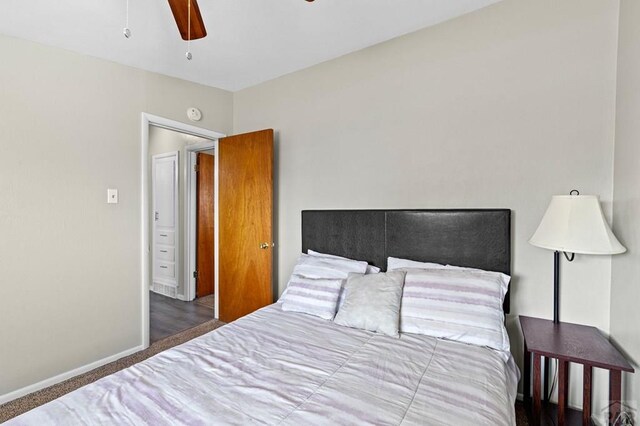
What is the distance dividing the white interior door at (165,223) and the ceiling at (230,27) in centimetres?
186

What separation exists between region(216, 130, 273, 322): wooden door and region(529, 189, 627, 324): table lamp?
218cm

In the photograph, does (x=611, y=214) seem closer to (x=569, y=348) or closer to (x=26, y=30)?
(x=569, y=348)

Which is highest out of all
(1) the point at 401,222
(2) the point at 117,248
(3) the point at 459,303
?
(1) the point at 401,222

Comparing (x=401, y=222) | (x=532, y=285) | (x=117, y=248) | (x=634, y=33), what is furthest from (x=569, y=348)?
(x=117, y=248)

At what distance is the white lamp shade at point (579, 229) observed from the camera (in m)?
1.50

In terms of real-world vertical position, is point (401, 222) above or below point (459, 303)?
above

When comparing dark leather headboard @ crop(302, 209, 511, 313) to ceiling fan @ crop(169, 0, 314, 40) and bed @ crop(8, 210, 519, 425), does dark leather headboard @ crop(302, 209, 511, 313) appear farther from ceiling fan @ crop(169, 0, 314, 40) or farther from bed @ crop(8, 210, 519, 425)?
ceiling fan @ crop(169, 0, 314, 40)

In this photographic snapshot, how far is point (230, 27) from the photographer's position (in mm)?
2201

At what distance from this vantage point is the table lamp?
150cm

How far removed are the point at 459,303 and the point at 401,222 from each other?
745 millimetres

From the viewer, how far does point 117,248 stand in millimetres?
2602

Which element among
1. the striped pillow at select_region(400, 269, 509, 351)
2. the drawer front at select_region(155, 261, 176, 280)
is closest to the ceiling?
the striped pillow at select_region(400, 269, 509, 351)

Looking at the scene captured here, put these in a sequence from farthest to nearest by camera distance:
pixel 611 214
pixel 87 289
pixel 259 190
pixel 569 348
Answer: pixel 259 190, pixel 87 289, pixel 611 214, pixel 569 348

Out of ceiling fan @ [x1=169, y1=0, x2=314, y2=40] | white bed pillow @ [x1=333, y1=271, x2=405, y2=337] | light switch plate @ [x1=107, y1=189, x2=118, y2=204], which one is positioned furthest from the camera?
light switch plate @ [x1=107, y1=189, x2=118, y2=204]
